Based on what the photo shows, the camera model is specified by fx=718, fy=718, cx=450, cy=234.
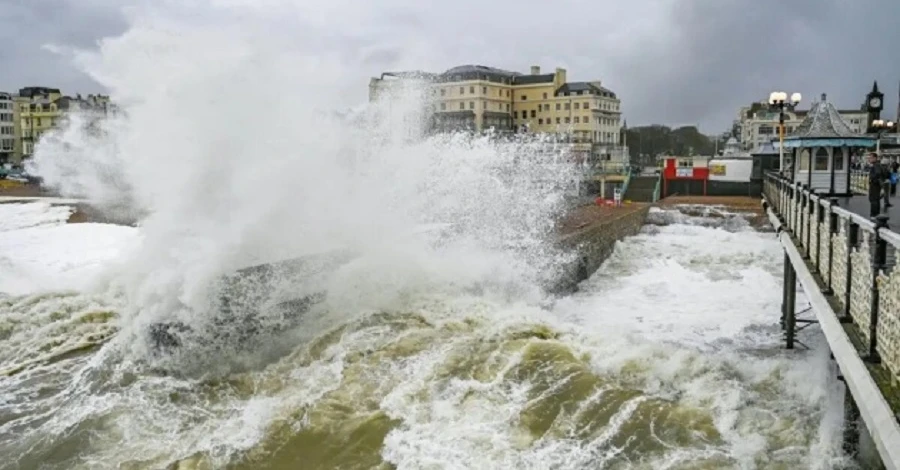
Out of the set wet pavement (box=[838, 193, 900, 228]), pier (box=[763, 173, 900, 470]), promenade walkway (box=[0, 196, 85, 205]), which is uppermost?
wet pavement (box=[838, 193, 900, 228])

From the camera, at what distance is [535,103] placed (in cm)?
7631

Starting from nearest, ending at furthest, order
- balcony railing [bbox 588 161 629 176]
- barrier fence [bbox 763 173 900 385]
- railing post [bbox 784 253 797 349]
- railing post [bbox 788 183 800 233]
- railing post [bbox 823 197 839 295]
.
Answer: barrier fence [bbox 763 173 900 385], railing post [bbox 823 197 839 295], railing post [bbox 788 183 800 233], railing post [bbox 784 253 797 349], balcony railing [bbox 588 161 629 176]

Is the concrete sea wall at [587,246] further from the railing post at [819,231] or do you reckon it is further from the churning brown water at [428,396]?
the railing post at [819,231]

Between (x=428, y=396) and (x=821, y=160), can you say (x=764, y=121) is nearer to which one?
(x=821, y=160)

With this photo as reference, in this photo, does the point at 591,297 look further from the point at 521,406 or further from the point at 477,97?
the point at 477,97

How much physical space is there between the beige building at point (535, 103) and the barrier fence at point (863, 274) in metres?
60.3

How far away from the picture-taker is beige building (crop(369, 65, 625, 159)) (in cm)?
6994

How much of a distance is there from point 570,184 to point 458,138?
75.3 ft

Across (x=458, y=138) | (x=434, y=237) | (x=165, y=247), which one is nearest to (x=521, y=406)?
(x=165, y=247)

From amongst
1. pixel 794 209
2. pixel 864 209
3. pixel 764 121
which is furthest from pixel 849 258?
pixel 764 121

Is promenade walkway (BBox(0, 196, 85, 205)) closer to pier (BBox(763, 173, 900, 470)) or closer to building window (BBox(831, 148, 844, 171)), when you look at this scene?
building window (BBox(831, 148, 844, 171))

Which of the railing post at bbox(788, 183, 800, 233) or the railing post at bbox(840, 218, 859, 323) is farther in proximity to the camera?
the railing post at bbox(788, 183, 800, 233)

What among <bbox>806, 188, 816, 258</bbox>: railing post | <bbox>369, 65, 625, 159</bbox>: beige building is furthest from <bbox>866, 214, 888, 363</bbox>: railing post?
<bbox>369, 65, 625, 159</bbox>: beige building

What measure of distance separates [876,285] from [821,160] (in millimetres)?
11350
